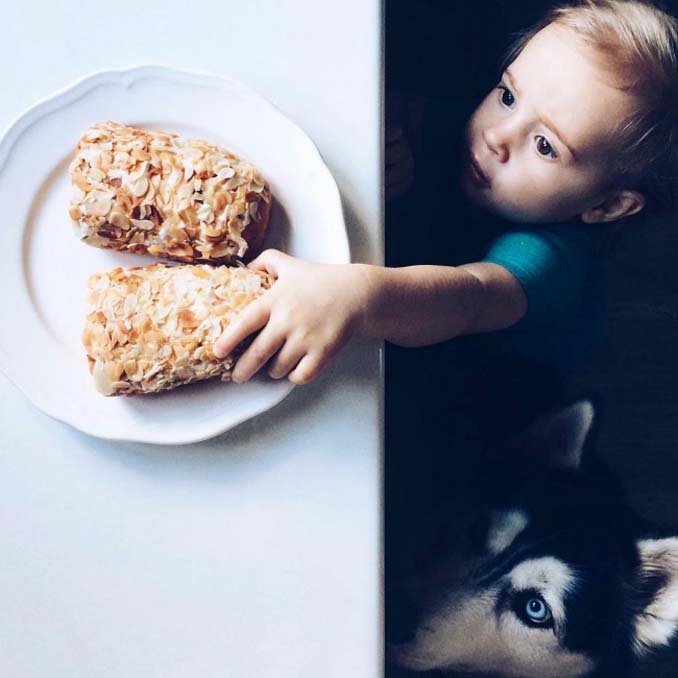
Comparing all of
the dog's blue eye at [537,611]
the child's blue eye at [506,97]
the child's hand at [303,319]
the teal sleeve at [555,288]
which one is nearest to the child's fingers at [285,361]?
the child's hand at [303,319]

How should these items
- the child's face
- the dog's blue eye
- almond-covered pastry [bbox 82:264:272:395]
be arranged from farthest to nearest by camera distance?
the dog's blue eye
the child's face
almond-covered pastry [bbox 82:264:272:395]

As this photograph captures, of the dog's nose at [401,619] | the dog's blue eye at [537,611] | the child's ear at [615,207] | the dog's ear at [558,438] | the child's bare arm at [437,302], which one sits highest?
the child's ear at [615,207]

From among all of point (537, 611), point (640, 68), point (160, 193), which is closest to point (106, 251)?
point (160, 193)

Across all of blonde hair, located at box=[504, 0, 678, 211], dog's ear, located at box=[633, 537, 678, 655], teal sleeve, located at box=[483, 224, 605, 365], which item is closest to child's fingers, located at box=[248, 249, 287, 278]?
teal sleeve, located at box=[483, 224, 605, 365]

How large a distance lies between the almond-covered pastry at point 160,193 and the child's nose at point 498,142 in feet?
0.97

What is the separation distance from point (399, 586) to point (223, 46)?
0.64 metres

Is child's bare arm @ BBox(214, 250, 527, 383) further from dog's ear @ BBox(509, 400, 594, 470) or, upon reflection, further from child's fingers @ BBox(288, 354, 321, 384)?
dog's ear @ BBox(509, 400, 594, 470)

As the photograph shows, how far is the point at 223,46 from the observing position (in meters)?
0.59

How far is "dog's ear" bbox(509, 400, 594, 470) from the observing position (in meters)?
0.90

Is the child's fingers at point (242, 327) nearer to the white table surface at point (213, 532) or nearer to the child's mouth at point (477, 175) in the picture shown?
the white table surface at point (213, 532)

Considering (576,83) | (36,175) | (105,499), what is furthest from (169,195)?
(576,83)

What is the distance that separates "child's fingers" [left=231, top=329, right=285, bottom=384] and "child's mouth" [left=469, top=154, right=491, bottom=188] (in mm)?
352

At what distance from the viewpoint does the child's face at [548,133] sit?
68cm

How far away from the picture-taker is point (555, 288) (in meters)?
0.74
